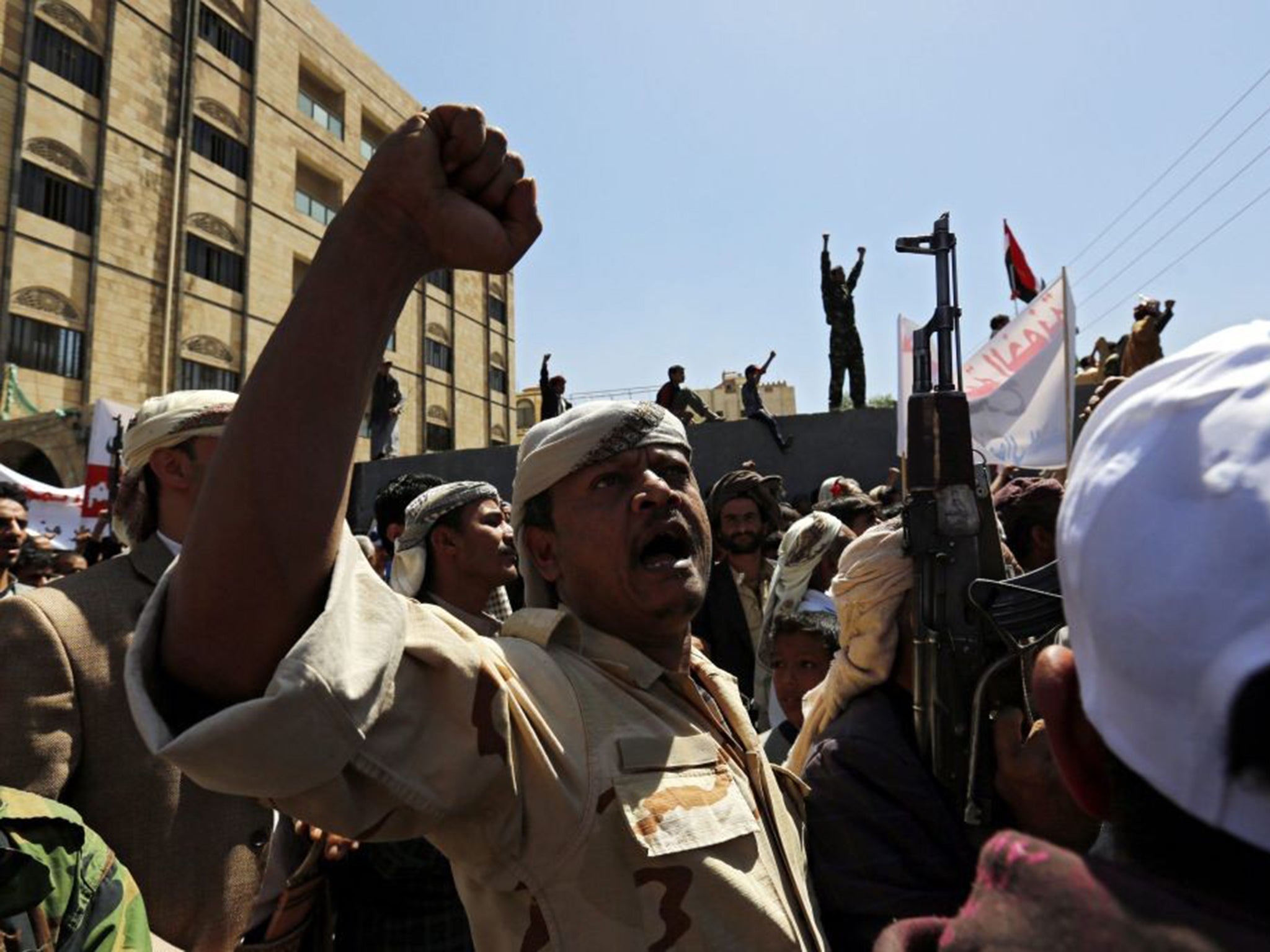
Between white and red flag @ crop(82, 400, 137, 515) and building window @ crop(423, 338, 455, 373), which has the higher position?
building window @ crop(423, 338, 455, 373)

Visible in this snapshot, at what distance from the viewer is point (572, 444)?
5.38ft

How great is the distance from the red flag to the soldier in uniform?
6.92 ft

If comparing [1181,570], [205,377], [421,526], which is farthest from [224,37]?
[1181,570]

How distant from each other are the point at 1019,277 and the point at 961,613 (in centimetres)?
1016

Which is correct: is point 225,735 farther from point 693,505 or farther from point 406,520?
point 406,520

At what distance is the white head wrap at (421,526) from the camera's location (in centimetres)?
309

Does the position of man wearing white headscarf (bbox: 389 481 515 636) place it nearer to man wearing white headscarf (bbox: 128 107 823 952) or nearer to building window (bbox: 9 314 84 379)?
man wearing white headscarf (bbox: 128 107 823 952)

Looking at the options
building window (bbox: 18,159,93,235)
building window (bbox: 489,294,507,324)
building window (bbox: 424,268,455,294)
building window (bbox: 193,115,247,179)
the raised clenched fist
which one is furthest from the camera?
building window (bbox: 489,294,507,324)

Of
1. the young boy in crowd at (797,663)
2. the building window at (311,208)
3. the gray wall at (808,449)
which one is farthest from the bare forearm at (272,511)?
the building window at (311,208)

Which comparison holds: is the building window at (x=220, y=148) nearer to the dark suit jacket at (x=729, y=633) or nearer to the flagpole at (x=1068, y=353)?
the flagpole at (x=1068, y=353)

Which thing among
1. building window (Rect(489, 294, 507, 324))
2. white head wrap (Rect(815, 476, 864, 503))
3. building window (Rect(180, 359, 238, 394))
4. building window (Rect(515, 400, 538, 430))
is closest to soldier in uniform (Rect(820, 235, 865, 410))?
white head wrap (Rect(815, 476, 864, 503))

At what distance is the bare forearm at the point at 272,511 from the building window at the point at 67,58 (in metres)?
24.2

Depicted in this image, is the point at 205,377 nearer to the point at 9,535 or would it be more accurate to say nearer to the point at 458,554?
the point at 9,535

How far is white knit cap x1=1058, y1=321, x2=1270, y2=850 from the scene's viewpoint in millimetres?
498
